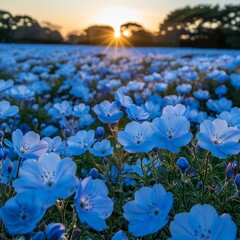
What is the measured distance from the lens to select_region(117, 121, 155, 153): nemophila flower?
153 cm

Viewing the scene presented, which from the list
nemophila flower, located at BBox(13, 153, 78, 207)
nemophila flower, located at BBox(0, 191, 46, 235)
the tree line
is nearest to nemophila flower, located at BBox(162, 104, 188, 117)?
nemophila flower, located at BBox(13, 153, 78, 207)

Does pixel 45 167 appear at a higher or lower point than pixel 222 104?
higher

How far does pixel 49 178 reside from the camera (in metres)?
1.19

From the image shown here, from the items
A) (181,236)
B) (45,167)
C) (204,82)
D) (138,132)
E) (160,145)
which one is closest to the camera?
(181,236)

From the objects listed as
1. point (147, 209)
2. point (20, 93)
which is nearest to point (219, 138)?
point (147, 209)

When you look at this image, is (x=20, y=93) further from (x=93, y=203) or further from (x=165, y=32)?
(x=165, y=32)

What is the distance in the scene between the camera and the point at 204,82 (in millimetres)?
5160

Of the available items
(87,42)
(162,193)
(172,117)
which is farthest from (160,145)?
(87,42)

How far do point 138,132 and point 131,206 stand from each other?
407mm

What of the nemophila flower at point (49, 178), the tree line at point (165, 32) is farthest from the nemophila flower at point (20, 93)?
the tree line at point (165, 32)

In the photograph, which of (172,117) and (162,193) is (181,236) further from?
(172,117)

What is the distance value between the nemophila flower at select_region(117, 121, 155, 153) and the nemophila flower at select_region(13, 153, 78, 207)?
1.27 ft

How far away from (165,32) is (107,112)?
97.8 ft

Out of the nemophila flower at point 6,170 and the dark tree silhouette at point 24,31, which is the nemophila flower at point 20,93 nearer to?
the nemophila flower at point 6,170
